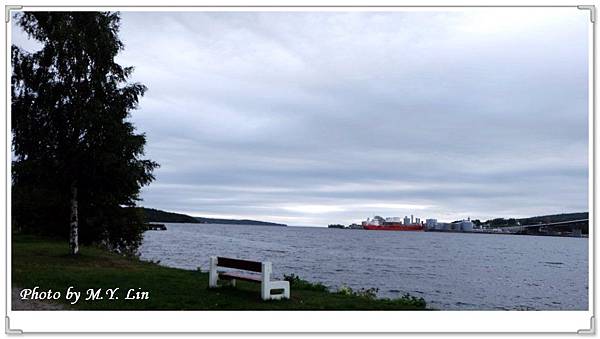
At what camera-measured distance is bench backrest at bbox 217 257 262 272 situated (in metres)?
10.3

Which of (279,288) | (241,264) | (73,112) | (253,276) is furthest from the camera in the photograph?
(73,112)

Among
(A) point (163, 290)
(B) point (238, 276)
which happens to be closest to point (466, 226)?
(B) point (238, 276)

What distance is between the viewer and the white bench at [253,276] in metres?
9.95

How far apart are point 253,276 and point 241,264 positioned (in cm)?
40

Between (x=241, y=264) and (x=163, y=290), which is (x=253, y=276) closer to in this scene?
(x=241, y=264)

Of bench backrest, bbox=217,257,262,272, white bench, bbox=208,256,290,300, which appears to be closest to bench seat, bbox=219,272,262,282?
white bench, bbox=208,256,290,300

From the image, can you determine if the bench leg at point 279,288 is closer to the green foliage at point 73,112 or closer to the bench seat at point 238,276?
the bench seat at point 238,276

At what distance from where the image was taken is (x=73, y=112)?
15500 millimetres

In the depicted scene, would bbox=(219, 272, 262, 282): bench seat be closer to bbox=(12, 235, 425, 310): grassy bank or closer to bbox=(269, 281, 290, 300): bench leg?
bbox=(12, 235, 425, 310): grassy bank

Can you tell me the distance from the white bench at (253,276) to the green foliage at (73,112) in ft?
20.9
